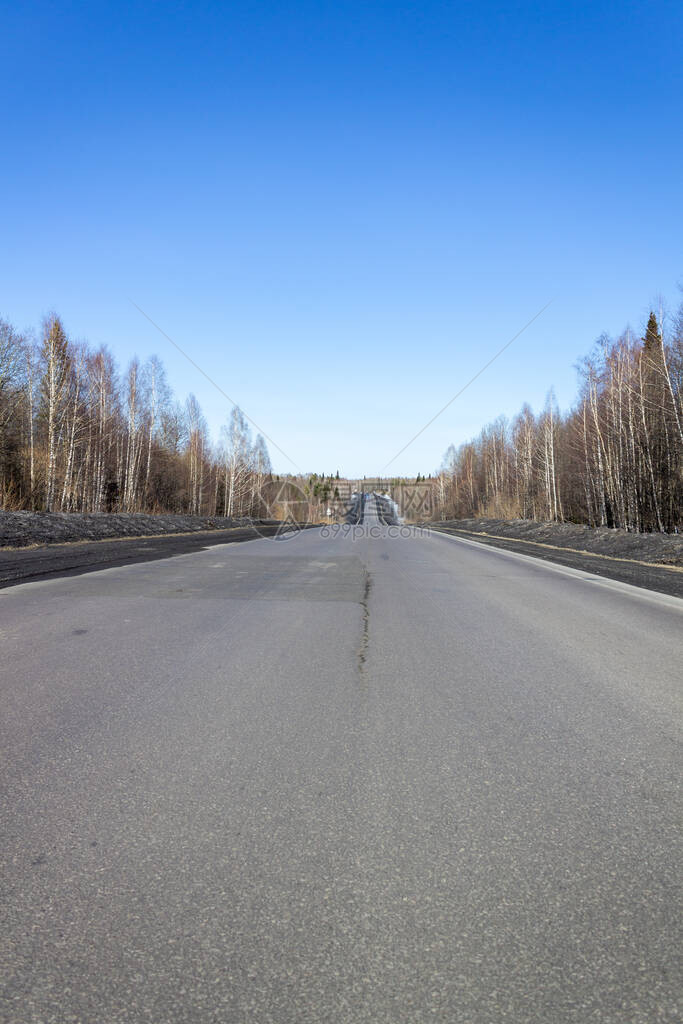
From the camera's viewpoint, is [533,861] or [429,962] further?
[533,861]

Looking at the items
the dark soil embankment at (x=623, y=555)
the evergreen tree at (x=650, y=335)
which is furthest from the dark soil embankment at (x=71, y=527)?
the evergreen tree at (x=650, y=335)

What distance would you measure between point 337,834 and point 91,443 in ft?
158

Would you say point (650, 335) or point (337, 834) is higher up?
point (650, 335)

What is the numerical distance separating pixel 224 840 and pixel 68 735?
5.66 feet

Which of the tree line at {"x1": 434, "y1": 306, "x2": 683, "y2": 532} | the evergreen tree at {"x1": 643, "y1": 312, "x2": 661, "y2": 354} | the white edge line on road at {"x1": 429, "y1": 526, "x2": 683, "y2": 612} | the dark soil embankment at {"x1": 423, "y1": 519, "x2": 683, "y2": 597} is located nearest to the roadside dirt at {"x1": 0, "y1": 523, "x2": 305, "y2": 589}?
the white edge line on road at {"x1": 429, "y1": 526, "x2": 683, "y2": 612}

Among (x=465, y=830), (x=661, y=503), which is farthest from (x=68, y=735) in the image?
(x=661, y=503)

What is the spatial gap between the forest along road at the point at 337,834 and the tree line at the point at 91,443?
26239mm

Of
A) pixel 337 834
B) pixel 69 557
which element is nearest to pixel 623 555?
pixel 69 557

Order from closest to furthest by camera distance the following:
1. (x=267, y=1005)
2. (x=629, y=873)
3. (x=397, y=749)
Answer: (x=267, y=1005) → (x=629, y=873) → (x=397, y=749)

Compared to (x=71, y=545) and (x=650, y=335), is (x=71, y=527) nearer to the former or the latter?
(x=71, y=545)

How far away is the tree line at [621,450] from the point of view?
33.7 m

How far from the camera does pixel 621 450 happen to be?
3762 centimetres

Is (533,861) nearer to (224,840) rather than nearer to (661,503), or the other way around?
(224,840)

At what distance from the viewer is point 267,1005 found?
1866mm
